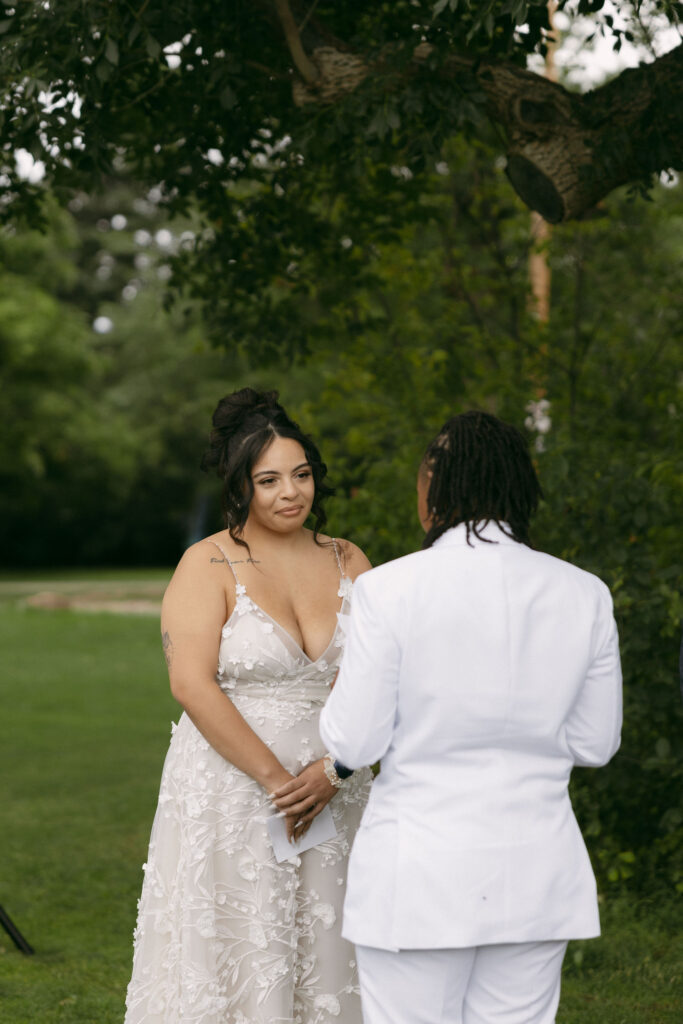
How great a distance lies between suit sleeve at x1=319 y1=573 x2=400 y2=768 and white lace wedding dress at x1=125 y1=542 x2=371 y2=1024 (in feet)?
2.65

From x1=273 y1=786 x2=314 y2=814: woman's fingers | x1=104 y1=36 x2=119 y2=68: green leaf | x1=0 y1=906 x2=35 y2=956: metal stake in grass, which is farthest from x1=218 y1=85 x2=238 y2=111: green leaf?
x1=0 y1=906 x2=35 y2=956: metal stake in grass

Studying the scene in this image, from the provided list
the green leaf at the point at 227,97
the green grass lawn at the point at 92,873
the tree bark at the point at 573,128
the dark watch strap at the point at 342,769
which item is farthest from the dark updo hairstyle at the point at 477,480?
the green grass lawn at the point at 92,873

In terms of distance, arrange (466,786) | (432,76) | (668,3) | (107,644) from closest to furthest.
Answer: (466,786) → (668,3) → (432,76) → (107,644)

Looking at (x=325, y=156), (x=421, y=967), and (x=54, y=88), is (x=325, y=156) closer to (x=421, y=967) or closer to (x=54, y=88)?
(x=54, y=88)

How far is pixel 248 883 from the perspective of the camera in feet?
11.1

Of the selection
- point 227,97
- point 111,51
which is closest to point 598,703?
point 111,51

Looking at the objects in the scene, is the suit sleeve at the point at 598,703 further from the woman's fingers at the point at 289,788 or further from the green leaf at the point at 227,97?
the green leaf at the point at 227,97

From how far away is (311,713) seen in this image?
11.3 ft

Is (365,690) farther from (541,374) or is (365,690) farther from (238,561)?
(541,374)

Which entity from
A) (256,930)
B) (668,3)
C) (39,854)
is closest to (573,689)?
(256,930)

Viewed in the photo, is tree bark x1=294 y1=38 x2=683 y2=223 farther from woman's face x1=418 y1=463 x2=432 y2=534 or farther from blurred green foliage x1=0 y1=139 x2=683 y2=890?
woman's face x1=418 y1=463 x2=432 y2=534

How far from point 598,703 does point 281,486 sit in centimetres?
124

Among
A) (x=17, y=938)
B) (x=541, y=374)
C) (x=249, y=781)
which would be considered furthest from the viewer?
(x=541, y=374)

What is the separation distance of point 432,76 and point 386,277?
3.71m
